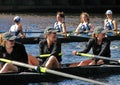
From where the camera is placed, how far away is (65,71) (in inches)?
553

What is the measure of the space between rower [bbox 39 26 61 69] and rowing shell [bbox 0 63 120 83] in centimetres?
31

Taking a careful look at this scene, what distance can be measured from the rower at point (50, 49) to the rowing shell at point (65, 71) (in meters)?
0.31

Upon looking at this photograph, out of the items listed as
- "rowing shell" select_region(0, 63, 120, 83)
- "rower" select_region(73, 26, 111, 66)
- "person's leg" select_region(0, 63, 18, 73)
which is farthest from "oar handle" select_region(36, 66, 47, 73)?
"rower" select_region(73, 26, 111, 66)

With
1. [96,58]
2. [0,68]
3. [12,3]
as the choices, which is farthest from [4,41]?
[12,3]

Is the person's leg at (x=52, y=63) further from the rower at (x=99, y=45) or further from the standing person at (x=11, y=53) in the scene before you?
the rower at (x=99, y=45)

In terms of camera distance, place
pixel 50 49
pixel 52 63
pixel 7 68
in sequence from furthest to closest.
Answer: pixel 50 49 < pixel 52 63 < pixel 7 68

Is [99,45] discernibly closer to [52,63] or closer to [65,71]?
[65,71]

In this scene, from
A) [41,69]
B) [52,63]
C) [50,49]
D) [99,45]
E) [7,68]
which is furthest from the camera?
[99,45]

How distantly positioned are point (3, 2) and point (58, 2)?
22.0 feet

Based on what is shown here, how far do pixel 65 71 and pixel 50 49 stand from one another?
0.83 metres

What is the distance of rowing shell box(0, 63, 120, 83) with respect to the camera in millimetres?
13157

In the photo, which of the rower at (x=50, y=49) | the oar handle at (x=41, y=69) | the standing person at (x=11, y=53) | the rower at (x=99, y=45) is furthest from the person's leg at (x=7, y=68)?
the rower at (x=99, y=45)

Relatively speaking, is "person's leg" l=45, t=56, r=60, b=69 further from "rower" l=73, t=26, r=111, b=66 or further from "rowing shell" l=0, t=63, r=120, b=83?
"rower" l=73, t=26, r=111, b=66

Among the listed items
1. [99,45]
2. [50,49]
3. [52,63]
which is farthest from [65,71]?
[99,45]
